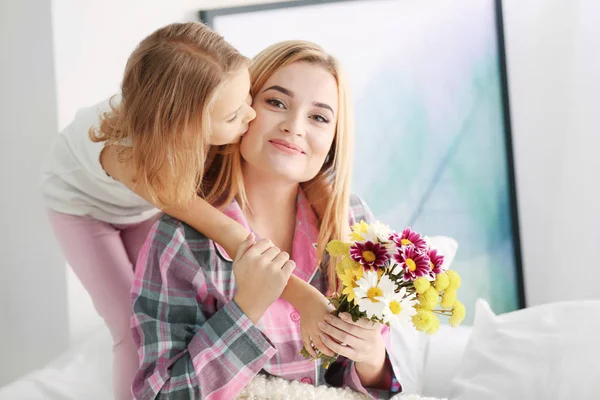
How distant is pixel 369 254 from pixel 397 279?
61 mm

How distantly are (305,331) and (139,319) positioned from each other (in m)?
0.32

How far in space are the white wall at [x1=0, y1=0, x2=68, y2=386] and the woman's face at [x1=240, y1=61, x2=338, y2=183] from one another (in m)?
1.31

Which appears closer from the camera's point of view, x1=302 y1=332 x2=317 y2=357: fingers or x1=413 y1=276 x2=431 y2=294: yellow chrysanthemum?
x1=413 y1=276 x2=431 y2=294: yellow chrysanthemum

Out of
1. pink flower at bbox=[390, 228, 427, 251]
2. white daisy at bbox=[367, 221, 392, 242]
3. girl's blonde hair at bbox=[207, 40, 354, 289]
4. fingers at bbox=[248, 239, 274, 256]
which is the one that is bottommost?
fingers at bbox=[248, 239, 274, 256]

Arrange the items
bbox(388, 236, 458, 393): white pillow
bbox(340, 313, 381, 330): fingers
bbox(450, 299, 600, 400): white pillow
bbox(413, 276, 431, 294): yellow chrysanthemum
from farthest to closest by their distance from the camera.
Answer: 1. bbox(388, 236, 458, 393): white pillow
2. bbox(450, 299, 600, 400): white pillow
3. bbox(340, 313, 381, 330): fingers
4. bbox(413, 276, 431, 294): yellow chrysanthemum

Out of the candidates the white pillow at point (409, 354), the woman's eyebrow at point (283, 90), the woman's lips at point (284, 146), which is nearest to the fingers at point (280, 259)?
the woman's lips at point (284, 146)

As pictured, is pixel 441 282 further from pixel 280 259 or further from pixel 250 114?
pixel 250 114

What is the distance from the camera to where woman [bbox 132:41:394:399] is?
1212 mm

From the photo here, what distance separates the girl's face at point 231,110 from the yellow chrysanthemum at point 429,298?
468 mm

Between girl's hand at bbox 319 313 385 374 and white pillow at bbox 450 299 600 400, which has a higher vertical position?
girl's hand at bbox 319 313 385 374

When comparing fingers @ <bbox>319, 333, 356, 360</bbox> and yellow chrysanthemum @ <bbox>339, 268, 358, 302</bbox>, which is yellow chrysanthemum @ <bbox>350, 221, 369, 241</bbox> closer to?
yellow chrysanthemum @ <bbox>339, 268, 358, 302</bbox>

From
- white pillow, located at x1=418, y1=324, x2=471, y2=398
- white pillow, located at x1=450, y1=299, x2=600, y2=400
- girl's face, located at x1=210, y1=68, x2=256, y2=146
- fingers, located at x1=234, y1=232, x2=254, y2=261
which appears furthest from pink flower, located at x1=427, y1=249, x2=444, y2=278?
white pillow, located at x1=418, y1=324, x2=471, y2=398

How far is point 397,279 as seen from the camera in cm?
106

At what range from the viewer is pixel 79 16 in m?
2.38
